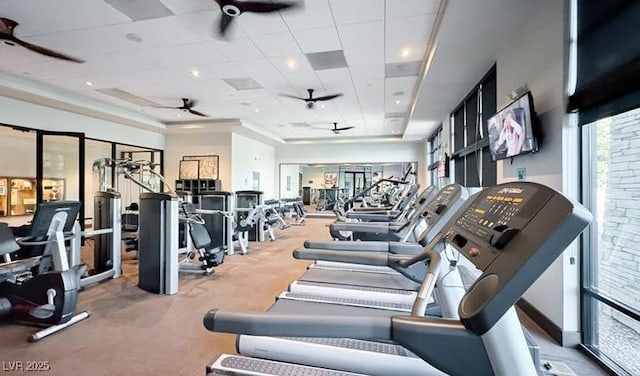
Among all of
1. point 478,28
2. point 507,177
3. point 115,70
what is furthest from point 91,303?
point 478,28

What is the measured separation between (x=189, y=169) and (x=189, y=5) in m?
7.50

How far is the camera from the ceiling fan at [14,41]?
12.2 ft

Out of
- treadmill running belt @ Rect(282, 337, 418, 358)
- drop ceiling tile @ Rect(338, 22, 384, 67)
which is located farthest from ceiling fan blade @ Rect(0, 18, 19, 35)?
treadmill running belt @ Rect(282, 337, 418, 358)

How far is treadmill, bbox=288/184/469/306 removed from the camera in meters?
1.62

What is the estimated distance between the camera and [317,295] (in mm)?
2213

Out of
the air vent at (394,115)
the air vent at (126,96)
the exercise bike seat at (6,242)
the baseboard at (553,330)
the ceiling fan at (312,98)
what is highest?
the air vent at (394,115)

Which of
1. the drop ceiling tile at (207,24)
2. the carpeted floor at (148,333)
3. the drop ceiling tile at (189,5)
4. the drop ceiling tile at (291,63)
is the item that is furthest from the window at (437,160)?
the drop ceiling tile at (189,5)

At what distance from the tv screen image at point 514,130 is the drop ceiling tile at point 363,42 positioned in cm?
174

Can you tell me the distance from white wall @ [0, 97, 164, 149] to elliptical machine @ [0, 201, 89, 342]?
4.62m

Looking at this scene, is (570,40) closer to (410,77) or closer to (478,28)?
(478,28)

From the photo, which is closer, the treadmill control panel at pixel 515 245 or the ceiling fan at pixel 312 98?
the treadmill control panel at pixel 515 245

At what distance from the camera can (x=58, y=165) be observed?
7562 millimetres

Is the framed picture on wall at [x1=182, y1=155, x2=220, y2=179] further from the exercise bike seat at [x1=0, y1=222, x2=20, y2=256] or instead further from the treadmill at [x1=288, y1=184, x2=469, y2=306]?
the treadmill at [x1=288, y1=184, x2=469, y2=306]

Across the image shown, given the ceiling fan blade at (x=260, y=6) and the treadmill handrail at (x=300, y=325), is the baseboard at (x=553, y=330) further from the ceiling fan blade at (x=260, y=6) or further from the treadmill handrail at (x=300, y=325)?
the ceiling fan blade at (x=260, y=6)
